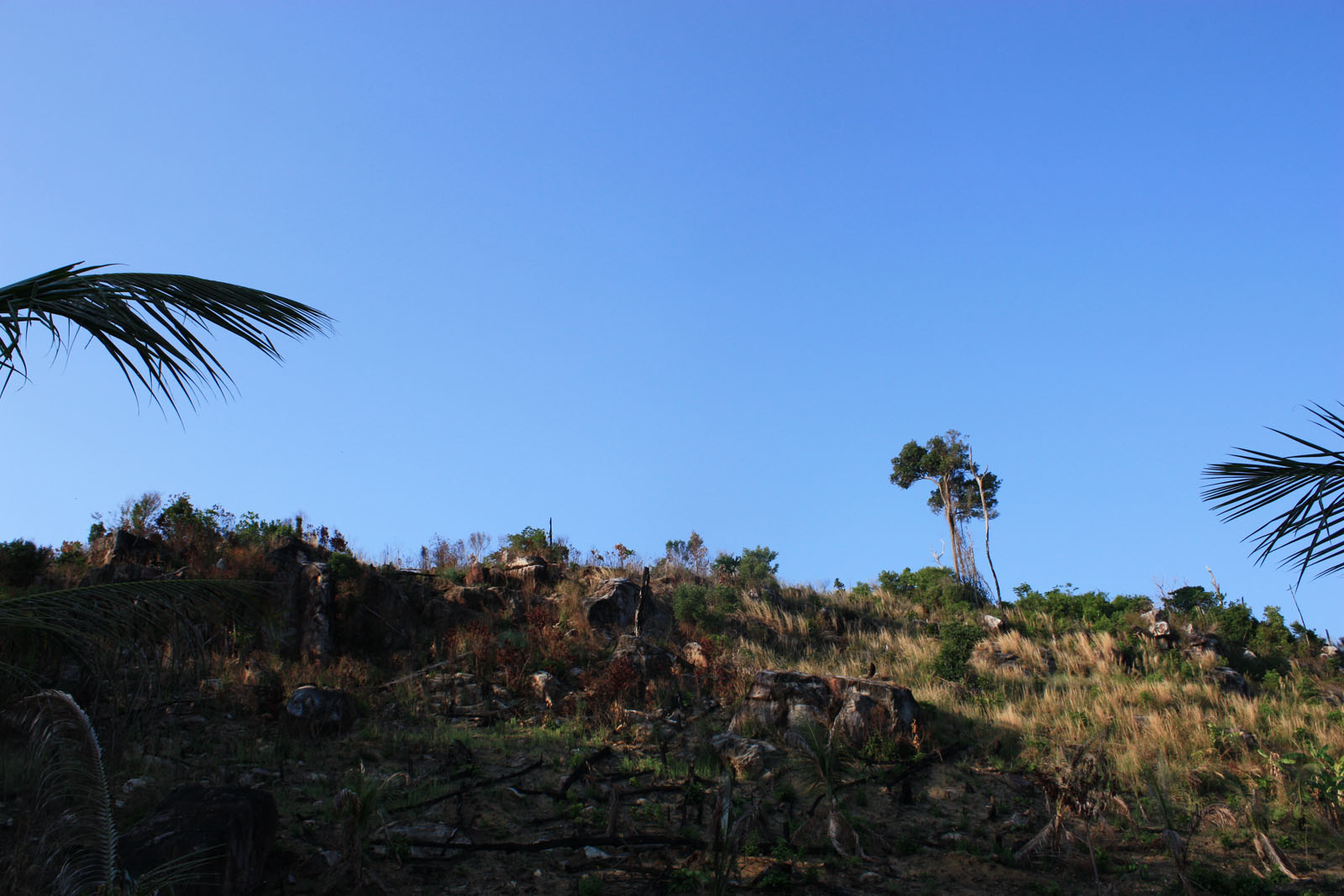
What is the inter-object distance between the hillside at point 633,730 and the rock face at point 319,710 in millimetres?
45

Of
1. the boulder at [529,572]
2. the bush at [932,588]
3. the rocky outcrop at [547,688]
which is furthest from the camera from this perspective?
the bush at [932,588]

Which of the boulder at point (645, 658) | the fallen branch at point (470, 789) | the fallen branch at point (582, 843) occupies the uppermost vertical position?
the boulder at point (645, 658)

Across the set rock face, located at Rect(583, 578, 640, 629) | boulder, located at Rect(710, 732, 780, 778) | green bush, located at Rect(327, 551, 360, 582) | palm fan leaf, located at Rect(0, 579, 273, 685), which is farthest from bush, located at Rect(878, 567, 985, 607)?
palm fan leaf, located at Rect(0, 579, 273, 685)

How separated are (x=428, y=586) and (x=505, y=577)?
2154 mm

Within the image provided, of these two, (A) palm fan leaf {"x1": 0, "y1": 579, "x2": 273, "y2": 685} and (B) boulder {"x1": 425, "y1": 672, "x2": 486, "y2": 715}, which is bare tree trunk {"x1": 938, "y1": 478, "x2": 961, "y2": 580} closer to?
(B) boulder {"x1": 425, "y1": 672, "x2": 486, "y2": 715}

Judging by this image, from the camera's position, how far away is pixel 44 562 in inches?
679

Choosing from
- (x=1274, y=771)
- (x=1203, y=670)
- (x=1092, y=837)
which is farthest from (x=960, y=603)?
(x=1092, y=837)

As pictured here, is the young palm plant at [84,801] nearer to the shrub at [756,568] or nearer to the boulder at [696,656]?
the boulder at [696,656]

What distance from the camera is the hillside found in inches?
344

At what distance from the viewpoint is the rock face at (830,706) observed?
1419 centimetres

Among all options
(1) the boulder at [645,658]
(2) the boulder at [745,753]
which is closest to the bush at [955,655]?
(1) the boulder at [645,658]

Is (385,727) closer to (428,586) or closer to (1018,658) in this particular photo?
(428,586)

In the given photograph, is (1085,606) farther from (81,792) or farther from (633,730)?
(81,792)

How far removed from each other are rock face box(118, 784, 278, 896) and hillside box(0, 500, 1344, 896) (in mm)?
86
